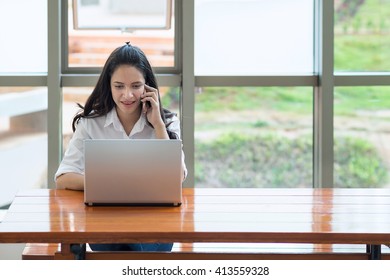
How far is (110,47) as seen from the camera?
14.4 ft

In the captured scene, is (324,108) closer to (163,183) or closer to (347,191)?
(347,191)

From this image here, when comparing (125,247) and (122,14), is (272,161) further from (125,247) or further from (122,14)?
(125,247)

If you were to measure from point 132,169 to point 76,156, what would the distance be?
579 mm

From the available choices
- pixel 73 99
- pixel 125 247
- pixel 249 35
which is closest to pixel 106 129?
pixel 125 247

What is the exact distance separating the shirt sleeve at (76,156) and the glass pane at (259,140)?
1.35 metres

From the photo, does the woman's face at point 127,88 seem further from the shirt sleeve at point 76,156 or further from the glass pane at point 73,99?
the glass pane at point 73,99

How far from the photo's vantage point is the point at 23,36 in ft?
14.2

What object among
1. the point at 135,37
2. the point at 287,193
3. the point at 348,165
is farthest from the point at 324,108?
the point at 287,193

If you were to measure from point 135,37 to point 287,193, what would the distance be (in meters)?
1.83

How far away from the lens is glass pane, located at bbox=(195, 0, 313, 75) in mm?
4395

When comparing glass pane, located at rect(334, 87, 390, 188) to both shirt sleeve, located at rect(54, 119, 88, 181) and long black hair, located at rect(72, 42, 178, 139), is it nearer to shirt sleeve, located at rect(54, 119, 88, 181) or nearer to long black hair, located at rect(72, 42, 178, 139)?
long black hair, located at rect(72, 42, 178, 139)

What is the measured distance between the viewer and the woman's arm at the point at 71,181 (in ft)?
9.60

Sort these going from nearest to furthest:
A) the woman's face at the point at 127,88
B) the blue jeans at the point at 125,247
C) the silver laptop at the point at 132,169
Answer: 1. the silver laptop at the point at 132,169
2. the blue jeans at the point at 125,247
3. the woman's face at the point at 127,88

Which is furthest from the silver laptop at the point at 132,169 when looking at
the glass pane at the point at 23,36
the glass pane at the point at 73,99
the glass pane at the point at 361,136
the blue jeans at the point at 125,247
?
the glass pane at the point at 361,136
